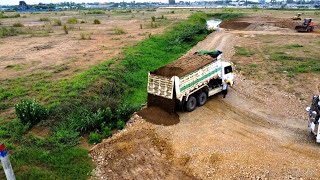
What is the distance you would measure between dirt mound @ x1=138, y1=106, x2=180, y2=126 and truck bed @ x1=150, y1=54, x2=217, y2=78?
6.08 ft

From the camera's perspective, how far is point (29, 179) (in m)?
9.88

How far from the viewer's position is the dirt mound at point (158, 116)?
1433 centimetres

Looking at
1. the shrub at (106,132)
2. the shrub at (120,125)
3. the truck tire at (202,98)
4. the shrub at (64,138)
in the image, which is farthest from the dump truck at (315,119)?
the shrub at (64,138)

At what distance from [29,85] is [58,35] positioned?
899 inches

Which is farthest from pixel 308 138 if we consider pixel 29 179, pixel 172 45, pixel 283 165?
pixel 172 45

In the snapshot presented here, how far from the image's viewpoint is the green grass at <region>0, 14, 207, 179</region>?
1086 cm

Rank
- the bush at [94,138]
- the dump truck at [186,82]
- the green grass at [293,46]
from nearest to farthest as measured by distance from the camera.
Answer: the bush at [94,138] < the dump truck at [186,82] < the green grass at [293,46]

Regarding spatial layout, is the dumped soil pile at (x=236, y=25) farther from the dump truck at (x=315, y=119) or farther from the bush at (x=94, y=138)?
the bush at (x=94, y=138)

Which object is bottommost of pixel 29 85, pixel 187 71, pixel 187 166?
pixel 187 166

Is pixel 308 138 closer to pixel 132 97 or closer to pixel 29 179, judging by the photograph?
pixel 132 97

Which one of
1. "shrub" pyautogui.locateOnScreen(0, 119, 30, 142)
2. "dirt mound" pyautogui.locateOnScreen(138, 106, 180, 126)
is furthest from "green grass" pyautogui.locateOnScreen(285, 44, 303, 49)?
"shrub" pyautogui.locateOnScreen(0, 119, 30, 142)

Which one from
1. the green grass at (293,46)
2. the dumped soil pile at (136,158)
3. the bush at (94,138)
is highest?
the green grass at (293,46)

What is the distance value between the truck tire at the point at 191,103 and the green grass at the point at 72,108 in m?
2.71

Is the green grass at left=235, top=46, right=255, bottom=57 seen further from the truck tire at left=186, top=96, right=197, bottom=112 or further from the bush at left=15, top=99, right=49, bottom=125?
the bush at left=15, top=99, right=49, bottom=125
